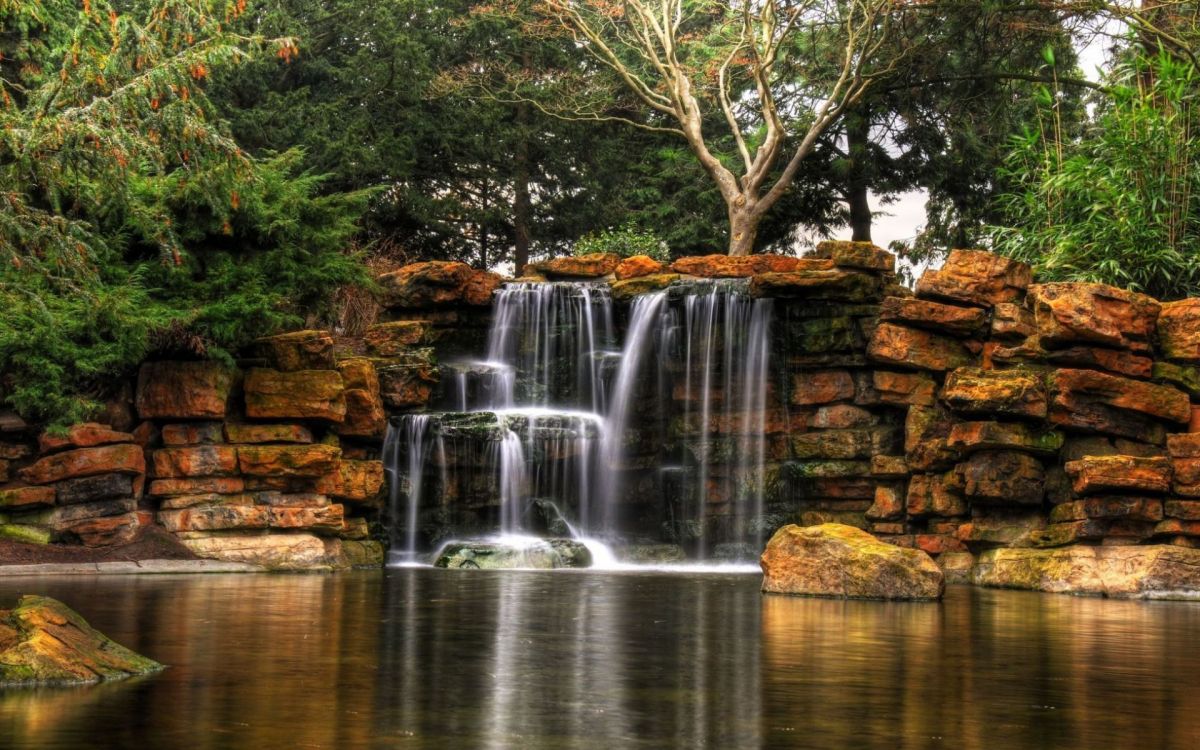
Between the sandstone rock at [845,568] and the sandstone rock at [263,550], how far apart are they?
22.8ft

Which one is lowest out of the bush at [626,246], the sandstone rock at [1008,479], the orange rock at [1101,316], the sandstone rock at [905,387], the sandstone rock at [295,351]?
the sandstone rock at [1008,479]

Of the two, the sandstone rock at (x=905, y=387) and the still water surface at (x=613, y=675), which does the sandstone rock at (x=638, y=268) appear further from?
the still water surface at (x=613, y=675)

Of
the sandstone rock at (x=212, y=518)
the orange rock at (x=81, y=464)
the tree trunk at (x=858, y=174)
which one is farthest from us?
the tree trunk at (x=858, y=174)

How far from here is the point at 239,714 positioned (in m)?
6.48

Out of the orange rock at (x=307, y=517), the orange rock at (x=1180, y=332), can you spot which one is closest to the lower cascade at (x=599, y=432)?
the orange rock at (x=307, y=517)

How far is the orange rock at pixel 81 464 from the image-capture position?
717 inches

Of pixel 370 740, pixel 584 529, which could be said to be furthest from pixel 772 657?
pixel 584 529

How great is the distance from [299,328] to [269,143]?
12.2 m

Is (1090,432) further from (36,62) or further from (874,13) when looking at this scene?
(36,62)

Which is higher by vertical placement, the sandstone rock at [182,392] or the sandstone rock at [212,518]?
the sandstone rock at [182,392]

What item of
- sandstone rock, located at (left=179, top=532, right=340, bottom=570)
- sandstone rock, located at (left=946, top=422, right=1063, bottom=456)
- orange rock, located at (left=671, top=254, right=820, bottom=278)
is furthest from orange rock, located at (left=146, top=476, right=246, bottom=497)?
sandstone rock, located at (left=946, top=422, right=1063, bottom=456)

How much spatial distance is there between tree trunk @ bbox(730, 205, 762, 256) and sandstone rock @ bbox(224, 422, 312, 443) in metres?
14.6

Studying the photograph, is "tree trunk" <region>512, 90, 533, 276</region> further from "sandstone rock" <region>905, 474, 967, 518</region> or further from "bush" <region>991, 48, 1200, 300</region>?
"sandstone rock" <region>905, 474, 967, 518</region>

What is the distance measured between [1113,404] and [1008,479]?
5.61ft
